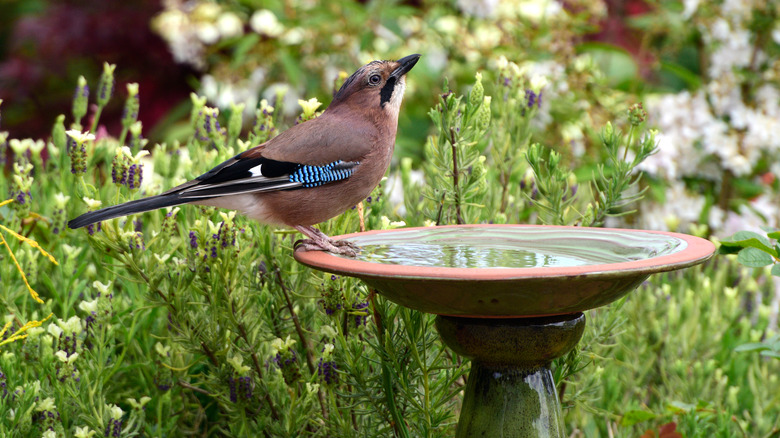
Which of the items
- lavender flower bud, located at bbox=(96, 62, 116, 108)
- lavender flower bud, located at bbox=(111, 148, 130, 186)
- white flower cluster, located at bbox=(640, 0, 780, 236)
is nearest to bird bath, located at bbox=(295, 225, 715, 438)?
lavender flower bud, located at bbox=(111, 148, 130, 186)

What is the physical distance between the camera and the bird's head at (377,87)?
2.62m

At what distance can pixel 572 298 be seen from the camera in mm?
1814

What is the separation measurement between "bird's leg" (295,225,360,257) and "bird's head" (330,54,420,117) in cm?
Result: 48

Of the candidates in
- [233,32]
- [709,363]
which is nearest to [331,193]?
[709,363]

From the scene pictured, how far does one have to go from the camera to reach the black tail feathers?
2055 millimetres

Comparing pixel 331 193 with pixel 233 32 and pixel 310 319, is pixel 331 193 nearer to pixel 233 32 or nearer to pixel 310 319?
pixel 310 319

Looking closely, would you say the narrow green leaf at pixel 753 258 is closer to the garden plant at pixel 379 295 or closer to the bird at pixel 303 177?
the garden plant at pixel 379 295

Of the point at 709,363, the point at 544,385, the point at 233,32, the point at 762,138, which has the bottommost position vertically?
the point at 709,363

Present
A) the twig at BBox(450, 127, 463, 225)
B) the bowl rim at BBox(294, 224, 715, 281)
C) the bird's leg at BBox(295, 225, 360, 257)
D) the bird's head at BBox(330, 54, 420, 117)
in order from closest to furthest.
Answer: the bowl rim at BBox(294, 224, 715, 281) < the bird's leg at BBox(295, 225, 360, 257) < the twig at BBox(450, 127, 463, 225) < the bird's head at BBox(330, 54, 420, 117)

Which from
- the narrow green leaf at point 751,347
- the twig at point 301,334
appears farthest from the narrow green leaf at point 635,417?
the twig at point 301,334

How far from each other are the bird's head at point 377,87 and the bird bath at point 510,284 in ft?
1.76

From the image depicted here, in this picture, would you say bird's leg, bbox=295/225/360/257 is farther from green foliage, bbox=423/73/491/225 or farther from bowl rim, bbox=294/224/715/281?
green foliage, bbox=423/73/491/225

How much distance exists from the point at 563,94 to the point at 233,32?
7.91ft

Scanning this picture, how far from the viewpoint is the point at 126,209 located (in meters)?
2.13
